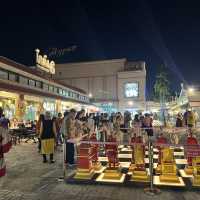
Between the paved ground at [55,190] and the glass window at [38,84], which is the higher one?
the glass window at [38,84]

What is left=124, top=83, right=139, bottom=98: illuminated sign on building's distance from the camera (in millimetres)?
62906

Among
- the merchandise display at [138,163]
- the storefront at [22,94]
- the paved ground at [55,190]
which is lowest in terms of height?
the paved ground at [55,190]

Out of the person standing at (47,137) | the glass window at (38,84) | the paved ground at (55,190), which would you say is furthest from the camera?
the glass window at (38,84)

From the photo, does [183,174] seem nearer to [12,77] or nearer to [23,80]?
[12,77]

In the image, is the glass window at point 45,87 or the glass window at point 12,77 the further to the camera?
the glass window at point 45,87

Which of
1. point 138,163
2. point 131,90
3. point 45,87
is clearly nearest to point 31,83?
point 45,87

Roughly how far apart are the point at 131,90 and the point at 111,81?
629 cm

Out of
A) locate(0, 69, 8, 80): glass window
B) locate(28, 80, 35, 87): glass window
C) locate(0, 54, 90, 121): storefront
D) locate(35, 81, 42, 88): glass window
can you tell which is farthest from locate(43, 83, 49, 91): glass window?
locate(0, 69, 8, 80): glass window

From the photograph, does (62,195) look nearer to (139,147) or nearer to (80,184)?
(80,184)

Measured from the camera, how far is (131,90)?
63.4 meters

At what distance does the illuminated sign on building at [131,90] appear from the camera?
2477 inches

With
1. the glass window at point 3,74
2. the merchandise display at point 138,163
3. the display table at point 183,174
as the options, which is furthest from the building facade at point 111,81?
the merchandise display at point 138,163

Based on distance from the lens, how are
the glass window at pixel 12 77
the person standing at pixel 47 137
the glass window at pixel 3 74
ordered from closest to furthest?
the person standing at pixel 47 137 → the glass window at pixel 3 74 → the glass window at pixel 12 77

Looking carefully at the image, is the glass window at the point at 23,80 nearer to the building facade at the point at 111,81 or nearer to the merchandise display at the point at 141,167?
the merchandise display at the point at 141,167
